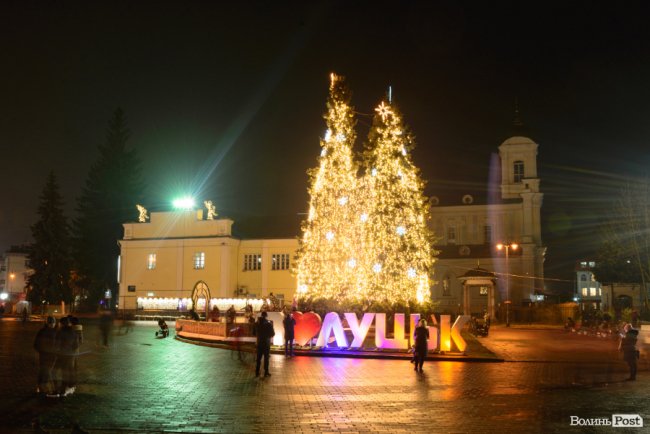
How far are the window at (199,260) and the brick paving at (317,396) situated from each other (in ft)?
125

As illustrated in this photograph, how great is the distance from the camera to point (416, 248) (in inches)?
1300

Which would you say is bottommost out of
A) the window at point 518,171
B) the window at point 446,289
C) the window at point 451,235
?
the window at point 446,289

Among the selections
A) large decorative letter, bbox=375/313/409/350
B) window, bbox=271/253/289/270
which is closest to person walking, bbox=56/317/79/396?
large decorative letter, bbox=375/313/409/350

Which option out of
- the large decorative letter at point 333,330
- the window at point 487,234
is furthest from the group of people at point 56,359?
the window at point 487,234

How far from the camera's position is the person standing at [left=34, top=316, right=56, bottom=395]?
13.2 m

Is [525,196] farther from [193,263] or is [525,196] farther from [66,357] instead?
[66,357]

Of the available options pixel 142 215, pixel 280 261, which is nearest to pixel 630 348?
pixel 280 261

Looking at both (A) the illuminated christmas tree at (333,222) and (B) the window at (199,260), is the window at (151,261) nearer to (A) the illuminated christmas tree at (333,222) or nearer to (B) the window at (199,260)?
(B) the window at (199,260)

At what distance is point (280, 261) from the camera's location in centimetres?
6016

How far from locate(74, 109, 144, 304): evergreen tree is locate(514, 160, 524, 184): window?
45110 mm

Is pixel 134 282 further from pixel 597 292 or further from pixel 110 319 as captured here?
pixel 597 292

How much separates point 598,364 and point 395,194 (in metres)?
14.4

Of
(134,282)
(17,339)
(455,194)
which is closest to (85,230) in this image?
(134,282)

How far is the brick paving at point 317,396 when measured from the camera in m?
10.5
